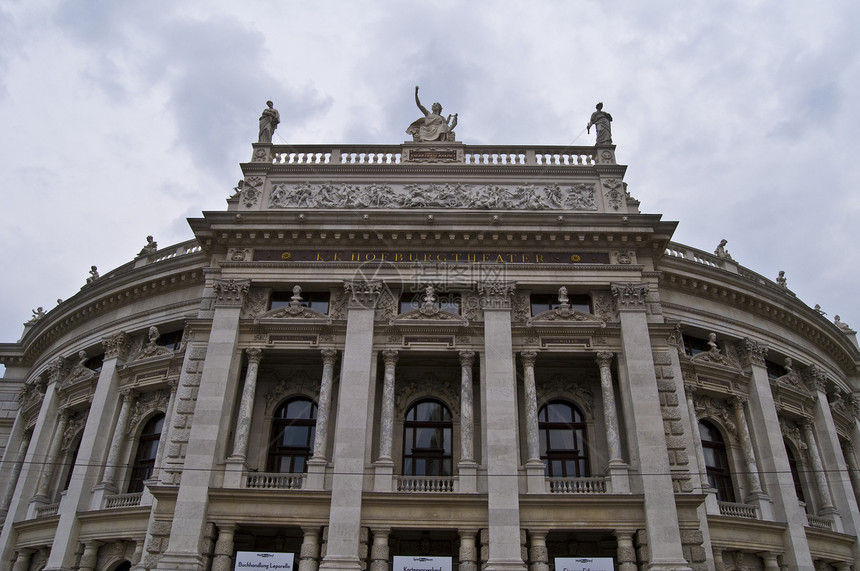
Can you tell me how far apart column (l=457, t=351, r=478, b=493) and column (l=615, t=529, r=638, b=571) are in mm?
5133

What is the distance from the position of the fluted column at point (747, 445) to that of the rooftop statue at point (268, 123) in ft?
80.0

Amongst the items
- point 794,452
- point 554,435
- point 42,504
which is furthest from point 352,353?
point 794,452

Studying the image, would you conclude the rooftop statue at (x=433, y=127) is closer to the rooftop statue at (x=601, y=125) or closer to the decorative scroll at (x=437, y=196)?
the decorative scroll at (x=437, y=196)

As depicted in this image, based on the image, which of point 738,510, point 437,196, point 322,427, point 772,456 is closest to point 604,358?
point 738,510

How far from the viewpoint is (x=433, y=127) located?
106 feet

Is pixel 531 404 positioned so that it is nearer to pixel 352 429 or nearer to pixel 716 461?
pixel 352 429

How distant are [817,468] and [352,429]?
21747 mm

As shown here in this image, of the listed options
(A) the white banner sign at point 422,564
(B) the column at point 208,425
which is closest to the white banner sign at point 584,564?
(A) the white banner sign at point 422,564

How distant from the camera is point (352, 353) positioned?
26031mm

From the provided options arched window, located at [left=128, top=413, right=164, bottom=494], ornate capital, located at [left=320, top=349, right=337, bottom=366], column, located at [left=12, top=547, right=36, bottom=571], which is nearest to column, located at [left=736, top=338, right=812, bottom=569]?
ornate capital, located at [left=320, top=349, right=337, bottom=366]

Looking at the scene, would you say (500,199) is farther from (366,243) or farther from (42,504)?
(42,504)

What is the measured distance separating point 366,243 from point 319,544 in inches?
466

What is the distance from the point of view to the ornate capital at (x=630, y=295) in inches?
1055

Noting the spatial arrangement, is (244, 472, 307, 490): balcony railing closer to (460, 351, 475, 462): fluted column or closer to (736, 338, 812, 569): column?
(460, 351, 475, 462): fluted column
